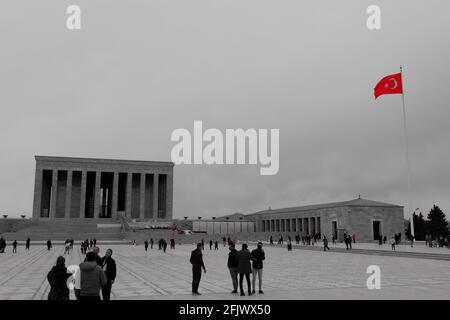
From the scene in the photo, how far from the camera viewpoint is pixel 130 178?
237 feet

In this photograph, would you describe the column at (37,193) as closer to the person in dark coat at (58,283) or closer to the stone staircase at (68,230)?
the stone staircase at (68,230)

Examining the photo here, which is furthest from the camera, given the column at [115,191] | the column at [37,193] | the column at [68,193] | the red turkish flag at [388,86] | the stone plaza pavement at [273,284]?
the column at [115,191]

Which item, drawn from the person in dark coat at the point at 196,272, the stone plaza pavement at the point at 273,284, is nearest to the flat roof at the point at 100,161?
the stone plaza pavement at the point at 273,284

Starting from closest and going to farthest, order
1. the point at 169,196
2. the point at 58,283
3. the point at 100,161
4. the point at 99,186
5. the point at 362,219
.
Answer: the point at 58,283, the point at 362,219, the point at 99,186, the point at 100,161, the point at 169,196

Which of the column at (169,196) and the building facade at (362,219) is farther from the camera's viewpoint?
the column at (169,196)

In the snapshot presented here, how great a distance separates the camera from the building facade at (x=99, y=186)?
69.5m

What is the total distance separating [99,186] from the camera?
70688 mm

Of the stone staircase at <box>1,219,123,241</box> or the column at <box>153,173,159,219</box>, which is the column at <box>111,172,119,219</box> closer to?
the stone staircase at <box>1,219,123,241</box>

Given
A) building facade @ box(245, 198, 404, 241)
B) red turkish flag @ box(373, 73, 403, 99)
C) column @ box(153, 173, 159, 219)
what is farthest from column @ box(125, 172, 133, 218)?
red turkish flag @ box(373, 73, 403, 99)

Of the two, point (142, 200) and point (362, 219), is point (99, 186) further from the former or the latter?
point (362, 219)

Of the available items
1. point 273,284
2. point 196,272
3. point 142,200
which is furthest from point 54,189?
point 196,272

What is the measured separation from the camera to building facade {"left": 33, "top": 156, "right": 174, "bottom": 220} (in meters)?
69.5
